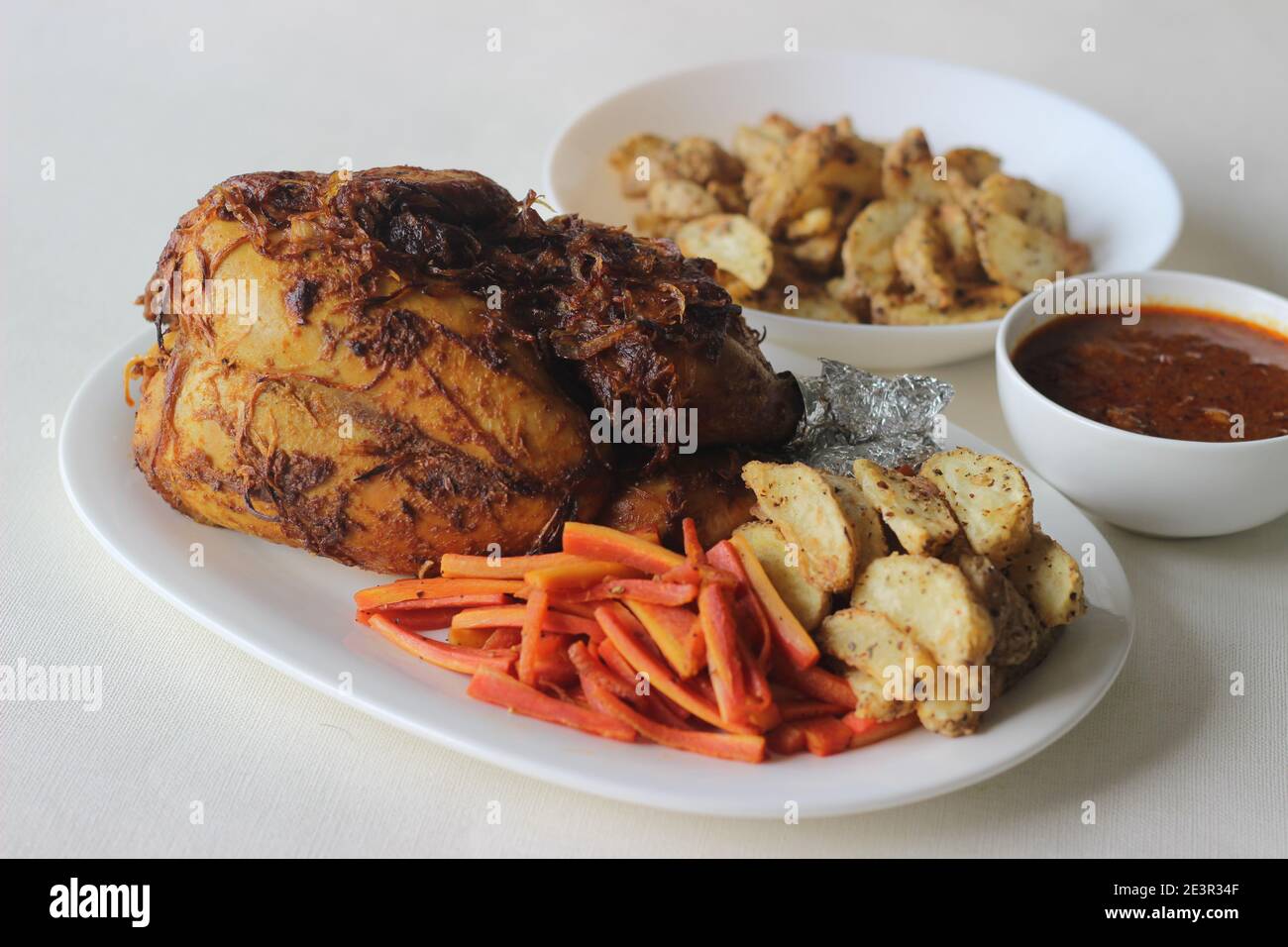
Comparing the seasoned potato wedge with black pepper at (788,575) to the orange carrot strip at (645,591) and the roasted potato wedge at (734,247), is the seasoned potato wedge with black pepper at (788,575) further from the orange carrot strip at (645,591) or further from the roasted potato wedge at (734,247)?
the roasted potato wedge at (734,247)

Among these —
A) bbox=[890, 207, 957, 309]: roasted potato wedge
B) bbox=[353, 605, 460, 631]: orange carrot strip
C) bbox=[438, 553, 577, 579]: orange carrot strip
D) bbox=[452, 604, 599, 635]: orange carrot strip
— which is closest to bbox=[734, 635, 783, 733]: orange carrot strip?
bbox=[452, 604, 599, 635]: orange carrot strip

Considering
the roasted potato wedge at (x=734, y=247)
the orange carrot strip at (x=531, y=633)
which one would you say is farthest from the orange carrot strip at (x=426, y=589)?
the roasted potato wedge at (x=734, y=247)

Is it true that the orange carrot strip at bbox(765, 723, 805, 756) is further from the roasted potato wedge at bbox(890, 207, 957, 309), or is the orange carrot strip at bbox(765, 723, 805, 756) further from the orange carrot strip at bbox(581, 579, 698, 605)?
the roasted potato wedge at bbox(890, 207, 957, 309)

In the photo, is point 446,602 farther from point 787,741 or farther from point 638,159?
point 638,159

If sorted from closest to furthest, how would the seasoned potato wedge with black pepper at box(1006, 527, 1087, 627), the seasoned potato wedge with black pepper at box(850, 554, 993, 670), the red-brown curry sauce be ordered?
the seasoned potato wedge with black pepper at box(850, 554, 993, 670) < the seasoned potato wedge with black pepper at box(1006, 527, 1087, 627) < the red-brown curry sauce

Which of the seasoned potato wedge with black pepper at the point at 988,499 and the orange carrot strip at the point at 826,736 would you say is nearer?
the orange carrot strip at the point at 826,736

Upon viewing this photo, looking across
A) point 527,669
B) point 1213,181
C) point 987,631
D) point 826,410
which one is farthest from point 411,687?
point 1213,181
